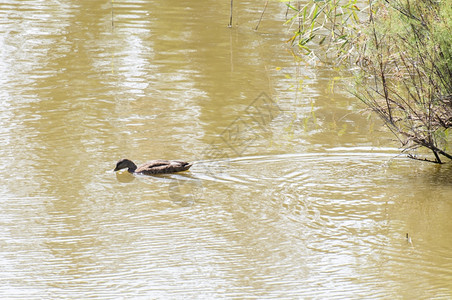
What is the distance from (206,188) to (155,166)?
619mm

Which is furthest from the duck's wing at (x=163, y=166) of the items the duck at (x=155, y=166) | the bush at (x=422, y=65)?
the bush at (x=422, y=65)

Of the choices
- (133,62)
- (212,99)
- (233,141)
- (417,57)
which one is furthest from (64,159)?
(133,62)

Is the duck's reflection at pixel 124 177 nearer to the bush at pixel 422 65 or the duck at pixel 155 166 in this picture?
the duck at pixel 155 166

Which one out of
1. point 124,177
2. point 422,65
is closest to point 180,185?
point 124,177

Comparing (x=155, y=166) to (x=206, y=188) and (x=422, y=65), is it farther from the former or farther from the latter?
(x=422, y=65)

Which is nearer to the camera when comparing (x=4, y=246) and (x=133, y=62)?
(x=4, y=246)

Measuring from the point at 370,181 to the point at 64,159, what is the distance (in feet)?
10.5

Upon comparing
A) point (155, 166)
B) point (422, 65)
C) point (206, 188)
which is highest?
point (422, 65)

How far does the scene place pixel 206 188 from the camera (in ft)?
23.3

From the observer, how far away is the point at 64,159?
25.5 ft

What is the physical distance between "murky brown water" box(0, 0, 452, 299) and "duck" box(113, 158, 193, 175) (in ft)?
0.31

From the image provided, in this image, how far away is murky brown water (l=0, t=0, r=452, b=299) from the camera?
5348 mm

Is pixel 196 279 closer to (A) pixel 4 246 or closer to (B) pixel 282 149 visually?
(A) pixel 4 246

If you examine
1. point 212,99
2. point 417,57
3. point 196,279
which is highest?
point 417,57
